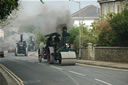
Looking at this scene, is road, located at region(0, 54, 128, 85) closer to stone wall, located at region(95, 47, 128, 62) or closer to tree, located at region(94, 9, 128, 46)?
stone wall, located at region(95, 47, 128, 62)

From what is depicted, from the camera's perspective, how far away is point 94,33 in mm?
45656

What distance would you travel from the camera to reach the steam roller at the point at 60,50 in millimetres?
23938

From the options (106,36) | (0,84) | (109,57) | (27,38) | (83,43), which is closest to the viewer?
(0,84)

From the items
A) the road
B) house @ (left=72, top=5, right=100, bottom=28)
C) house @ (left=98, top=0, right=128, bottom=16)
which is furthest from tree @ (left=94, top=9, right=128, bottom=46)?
house @ (left=72, top=5, right=100, bottom=28)

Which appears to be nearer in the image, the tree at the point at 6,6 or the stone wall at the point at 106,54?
the tree at the point at 6,6

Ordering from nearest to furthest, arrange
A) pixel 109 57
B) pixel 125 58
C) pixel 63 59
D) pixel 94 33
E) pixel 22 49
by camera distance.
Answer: pixel 63 59 → pixel 125 58 → pixel 109 57 → pixel 94 33 → pixel 22 49

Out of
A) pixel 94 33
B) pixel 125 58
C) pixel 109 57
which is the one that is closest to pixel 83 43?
pixel 94 33

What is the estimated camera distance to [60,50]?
80.0 ft

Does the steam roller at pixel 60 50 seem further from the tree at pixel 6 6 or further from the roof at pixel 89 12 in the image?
the roof at pixel 89 12

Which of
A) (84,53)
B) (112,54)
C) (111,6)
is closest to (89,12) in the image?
(111,6)

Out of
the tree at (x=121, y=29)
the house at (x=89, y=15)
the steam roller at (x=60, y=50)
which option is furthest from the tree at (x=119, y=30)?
the house at (x=89, y=15)

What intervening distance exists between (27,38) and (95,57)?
35842mm

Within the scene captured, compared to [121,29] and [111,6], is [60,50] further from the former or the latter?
[111,6]

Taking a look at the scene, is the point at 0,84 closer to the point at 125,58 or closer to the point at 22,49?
the point at 125,58
